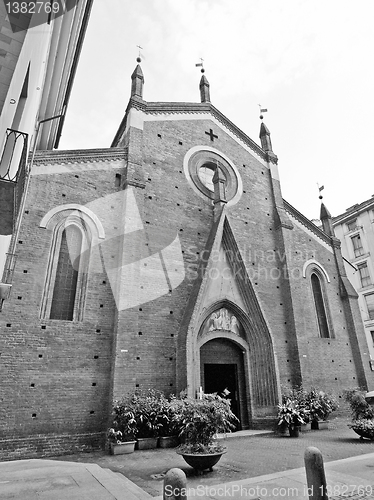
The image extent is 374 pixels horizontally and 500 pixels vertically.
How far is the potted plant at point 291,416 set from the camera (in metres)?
10.4

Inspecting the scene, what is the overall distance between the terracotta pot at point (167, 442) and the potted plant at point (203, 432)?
3039 mm

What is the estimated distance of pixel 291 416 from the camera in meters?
10.4

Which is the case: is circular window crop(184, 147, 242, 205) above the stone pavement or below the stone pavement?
above

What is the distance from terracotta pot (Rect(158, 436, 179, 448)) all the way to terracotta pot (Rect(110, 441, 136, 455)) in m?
0.83

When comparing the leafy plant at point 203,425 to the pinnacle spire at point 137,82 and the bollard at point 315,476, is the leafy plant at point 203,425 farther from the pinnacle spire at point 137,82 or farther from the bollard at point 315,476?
the pinnacle spire at point 137,82

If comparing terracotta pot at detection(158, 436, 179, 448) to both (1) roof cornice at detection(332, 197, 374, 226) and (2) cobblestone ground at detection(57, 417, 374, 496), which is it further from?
(1) roof cornice at detection(332, 197, 374, 226)

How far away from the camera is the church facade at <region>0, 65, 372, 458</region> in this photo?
9.15 meters

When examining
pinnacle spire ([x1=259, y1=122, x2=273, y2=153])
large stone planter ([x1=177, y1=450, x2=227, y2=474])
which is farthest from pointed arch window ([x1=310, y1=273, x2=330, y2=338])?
large stone planter ([x1=177, y1=450, x2=227, y2=474])

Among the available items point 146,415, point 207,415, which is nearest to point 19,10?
point 207,415

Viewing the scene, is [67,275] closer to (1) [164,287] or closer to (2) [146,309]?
(2) [146,309]

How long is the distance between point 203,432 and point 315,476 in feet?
9.01

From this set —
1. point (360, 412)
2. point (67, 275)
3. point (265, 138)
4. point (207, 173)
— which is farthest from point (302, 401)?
point (265, 138)

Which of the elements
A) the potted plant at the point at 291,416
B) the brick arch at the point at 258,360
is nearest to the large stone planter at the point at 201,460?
the brick arch at the point at 258,360

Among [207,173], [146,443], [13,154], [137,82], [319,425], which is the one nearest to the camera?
[13,154]
